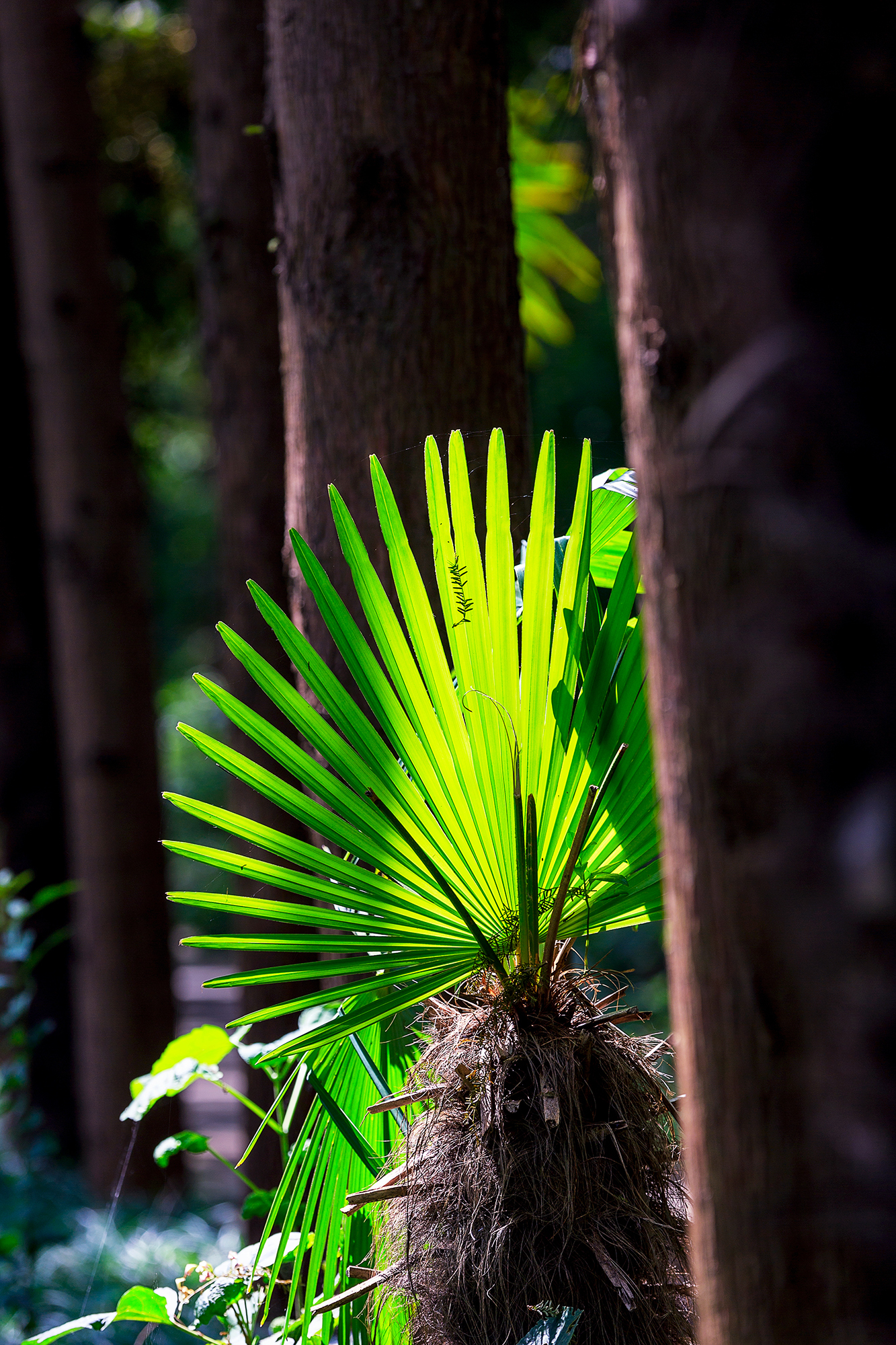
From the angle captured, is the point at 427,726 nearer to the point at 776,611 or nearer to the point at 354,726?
the point at 354,726

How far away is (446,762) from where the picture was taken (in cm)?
104

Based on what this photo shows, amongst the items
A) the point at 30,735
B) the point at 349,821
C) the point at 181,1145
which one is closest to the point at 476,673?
the point at 349,821

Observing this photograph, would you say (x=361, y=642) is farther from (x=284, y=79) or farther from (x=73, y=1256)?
(x=73, y=1256)

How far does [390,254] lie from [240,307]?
130cm

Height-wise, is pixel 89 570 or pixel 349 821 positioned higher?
pixel 89 570

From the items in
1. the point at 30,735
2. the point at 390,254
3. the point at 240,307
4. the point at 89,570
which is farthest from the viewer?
the point at 30,735

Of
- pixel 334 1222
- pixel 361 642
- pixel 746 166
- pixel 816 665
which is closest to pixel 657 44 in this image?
pixel 746 166

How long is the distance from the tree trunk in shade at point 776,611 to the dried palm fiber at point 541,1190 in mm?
396

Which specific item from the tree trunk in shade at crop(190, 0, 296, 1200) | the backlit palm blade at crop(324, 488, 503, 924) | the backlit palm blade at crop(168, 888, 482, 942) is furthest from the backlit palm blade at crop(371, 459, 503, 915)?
the tree trunk in shade at crop(190, 0, 296, 1200)

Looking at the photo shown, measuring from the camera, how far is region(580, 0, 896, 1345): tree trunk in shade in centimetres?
53

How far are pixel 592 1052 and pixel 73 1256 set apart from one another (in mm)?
2745

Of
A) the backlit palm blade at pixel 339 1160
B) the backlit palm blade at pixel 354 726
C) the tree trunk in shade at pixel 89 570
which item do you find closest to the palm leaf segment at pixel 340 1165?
the backlit palm blade at pixel 339 1160

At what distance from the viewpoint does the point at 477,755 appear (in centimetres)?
104

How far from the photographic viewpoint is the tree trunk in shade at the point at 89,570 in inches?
144
